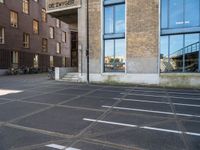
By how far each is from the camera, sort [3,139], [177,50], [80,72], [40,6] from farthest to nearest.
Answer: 1. [40,6]
2. [80,72]
3. [177,50]
4. [3,139]

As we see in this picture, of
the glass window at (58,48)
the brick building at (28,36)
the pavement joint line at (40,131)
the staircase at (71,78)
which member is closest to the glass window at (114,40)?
the staircase at (71,78)

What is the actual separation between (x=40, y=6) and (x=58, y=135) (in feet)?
109

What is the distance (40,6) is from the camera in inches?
1357

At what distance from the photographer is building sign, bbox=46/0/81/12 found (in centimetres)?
1788

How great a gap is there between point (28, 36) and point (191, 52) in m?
24.3

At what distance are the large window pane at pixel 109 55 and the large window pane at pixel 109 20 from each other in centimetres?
99

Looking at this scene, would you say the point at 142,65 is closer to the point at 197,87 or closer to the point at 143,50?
the point at 143,50

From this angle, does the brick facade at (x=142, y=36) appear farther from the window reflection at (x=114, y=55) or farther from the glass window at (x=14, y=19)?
the glass window at (x=14, y=19)

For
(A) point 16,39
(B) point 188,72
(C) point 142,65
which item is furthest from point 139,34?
(A) point 16,39

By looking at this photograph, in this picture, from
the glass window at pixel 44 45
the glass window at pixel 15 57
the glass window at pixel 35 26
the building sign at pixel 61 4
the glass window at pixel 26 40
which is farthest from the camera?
the glass window at pixel 44 45

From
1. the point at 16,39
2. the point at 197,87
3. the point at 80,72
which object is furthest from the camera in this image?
the point at 16,39

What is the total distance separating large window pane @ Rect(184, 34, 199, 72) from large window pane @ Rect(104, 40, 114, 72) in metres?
5.58

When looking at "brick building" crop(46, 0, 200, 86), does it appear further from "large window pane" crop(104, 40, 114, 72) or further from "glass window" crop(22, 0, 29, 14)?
"glass window" crop(22, 0, 29, 14)

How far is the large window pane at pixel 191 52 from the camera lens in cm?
1463
